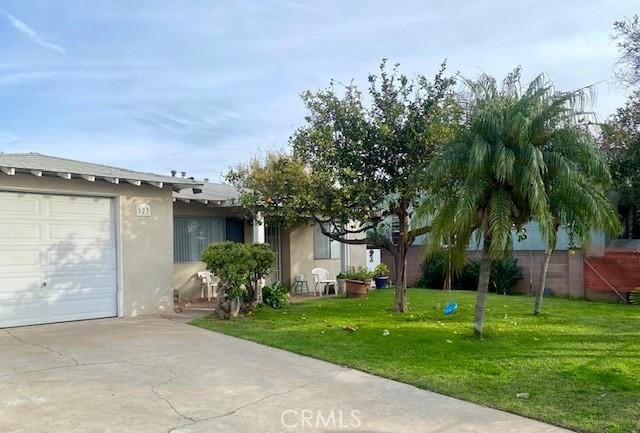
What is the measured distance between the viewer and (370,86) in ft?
34.7

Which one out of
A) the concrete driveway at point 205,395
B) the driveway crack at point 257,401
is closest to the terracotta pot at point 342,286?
the concrete driveway at point 205,395

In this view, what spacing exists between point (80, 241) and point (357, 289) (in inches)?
311

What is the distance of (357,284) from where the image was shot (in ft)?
49.1

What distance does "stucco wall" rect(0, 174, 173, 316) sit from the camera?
10547 millimetres

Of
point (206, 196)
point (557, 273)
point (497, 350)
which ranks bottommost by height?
point (497, 350)

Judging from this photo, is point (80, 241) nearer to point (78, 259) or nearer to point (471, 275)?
point (78, 259)

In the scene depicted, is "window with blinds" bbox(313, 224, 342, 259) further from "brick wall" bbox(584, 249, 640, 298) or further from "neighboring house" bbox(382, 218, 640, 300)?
"brick wall" bbox(584, 249, 640, 298)

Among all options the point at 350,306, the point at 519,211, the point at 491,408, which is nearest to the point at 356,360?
the point at 491,408

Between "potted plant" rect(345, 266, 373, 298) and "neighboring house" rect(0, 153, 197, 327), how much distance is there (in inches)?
225

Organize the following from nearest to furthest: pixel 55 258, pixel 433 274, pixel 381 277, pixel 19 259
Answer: pixel 19 259, pixel 55 258, pixel 381 277, pixel 433 274

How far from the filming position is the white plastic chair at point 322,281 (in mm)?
16234

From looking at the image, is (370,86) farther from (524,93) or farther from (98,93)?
(98,93)

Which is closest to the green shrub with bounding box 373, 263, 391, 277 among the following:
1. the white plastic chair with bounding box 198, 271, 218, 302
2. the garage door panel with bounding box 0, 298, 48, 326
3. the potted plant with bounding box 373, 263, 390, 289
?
the potted plant with bounding box 373, 263, 390, 289

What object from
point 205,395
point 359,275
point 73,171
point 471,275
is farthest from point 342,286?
point 205,395
